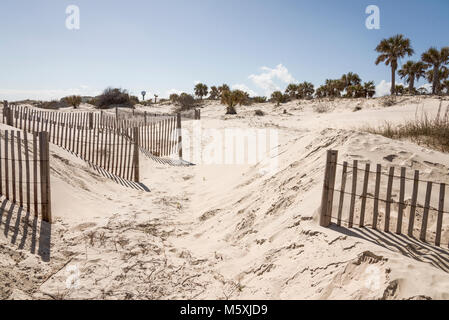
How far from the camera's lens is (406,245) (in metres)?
2.85

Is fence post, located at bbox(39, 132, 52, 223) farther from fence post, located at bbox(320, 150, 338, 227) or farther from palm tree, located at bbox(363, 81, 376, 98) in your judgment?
palm tree, located at bbox(363, 81, 376, 98)

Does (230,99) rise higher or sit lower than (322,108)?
higher

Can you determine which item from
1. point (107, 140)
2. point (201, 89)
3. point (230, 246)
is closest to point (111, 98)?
point (201, 89)

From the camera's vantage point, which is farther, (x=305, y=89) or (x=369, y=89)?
(x=305, y=89)

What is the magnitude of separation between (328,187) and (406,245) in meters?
0.94

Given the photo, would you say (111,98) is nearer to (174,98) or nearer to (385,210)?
(174,98)

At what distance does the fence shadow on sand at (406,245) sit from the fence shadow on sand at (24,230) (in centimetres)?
351

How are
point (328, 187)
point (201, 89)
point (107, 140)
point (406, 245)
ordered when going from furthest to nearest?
point (201, 89) < point (107, 140) < point (328, 187) < point (406, 245)

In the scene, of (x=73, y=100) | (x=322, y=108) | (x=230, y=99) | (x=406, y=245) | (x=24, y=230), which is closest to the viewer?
(x=406, y=245)

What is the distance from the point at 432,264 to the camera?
259cm

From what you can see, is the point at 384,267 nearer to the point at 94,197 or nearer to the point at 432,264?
the point at 432,264

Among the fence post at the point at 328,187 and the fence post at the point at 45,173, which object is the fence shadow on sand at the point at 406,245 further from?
the fence post at the point at 45,173

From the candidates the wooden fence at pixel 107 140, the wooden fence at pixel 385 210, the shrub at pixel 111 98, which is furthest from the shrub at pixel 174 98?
the wooden fence at pixel 385 210
